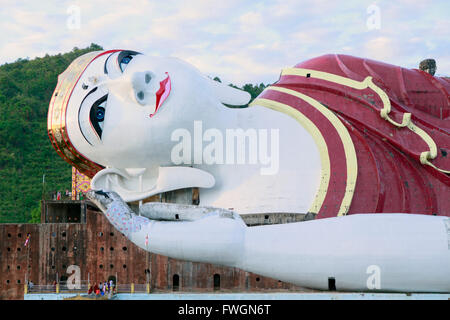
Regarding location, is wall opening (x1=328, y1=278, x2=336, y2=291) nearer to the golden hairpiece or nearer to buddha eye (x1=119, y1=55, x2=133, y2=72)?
the golden hairpiece

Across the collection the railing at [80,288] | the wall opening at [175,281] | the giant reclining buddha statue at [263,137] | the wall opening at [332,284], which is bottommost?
the railing at [80,288]

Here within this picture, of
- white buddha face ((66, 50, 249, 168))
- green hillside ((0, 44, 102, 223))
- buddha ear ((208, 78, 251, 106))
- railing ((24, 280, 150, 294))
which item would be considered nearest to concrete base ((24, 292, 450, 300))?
railing ((24, 280, 150, 294))

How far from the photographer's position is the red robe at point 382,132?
9734 millimetres

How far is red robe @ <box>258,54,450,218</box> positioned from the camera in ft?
31.9

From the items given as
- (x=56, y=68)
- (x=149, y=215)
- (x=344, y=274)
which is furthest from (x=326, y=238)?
(x=56, y=68)

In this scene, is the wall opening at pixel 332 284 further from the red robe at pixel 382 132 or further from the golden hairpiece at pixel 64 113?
the golden hairpiece at pixel 64 113

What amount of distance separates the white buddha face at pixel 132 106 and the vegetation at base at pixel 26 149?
14170 mm

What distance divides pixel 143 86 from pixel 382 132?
383 cm

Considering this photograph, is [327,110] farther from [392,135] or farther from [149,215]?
[149,215]

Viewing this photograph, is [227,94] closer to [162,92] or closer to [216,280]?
[162,92]

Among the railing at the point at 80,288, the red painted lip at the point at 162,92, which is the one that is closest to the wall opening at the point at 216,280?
the railing at the point at 80,288

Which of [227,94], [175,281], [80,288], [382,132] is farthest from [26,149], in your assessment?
[382,132]

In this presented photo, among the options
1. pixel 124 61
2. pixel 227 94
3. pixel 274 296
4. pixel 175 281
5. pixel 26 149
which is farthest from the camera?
pixel 26 149

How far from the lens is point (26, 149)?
27.1m
